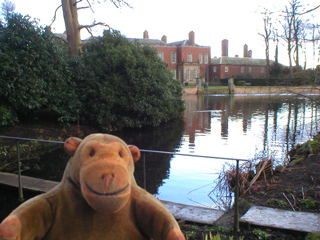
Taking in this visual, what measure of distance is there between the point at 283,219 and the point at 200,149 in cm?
622

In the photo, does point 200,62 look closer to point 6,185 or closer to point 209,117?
point 209,117

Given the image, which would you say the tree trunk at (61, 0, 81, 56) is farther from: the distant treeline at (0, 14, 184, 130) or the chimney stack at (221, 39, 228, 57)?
the chimney stack at (221, 39, 228, 57)

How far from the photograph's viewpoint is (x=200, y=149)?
9938 mm

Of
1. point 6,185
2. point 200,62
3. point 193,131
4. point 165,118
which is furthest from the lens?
point 200,62

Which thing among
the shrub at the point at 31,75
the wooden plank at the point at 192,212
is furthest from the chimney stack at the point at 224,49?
the wooden plank at the point at 192,212

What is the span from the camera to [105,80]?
44.1 ft

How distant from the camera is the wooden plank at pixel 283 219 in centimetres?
349

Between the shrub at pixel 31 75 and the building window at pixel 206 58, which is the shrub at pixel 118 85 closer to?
the shrub at pixel 31 75

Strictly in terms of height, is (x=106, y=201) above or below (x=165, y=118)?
above

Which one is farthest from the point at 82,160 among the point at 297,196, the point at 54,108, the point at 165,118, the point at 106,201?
the point at 165,118

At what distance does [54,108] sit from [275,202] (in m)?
9.03

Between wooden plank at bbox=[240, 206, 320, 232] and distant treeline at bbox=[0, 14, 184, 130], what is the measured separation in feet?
27.5

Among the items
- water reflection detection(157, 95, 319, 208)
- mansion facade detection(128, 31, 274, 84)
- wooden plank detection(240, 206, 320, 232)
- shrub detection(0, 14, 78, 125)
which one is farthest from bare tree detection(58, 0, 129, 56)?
mansion facade detection(128, 31, 274, 84)

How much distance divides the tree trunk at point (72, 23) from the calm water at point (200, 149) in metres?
5.64
